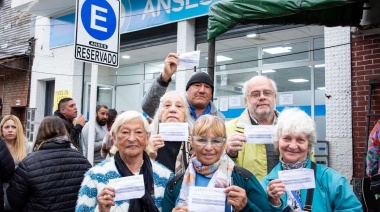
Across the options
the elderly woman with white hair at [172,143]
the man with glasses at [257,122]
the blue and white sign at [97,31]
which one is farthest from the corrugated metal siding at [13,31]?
the man with glasses at [257,122]

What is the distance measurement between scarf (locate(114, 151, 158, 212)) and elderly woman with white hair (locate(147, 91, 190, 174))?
349 millimetres

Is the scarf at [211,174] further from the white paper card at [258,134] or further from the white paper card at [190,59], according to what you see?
the white paper card at [190,59]

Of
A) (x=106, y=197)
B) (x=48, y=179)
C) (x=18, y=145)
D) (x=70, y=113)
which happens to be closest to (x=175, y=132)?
(x=106, y=197)

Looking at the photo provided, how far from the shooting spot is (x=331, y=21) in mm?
5703

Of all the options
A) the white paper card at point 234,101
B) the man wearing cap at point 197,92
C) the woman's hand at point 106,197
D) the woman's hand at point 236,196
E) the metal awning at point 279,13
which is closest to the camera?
the woman's hand at point 236,196

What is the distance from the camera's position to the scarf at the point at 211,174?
2244mm

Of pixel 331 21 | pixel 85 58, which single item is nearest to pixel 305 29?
pixel 331 21

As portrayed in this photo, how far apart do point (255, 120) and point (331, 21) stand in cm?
336

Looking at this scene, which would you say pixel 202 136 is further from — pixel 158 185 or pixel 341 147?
pixel 341 147

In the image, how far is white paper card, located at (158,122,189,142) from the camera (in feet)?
9.82

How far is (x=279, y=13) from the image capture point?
15.8 ft

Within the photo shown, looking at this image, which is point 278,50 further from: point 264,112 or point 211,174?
point 211,174

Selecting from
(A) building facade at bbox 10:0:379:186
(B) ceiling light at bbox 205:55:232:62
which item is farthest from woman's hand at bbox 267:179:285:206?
(B) ceiling light at bbox 205:55:232:62

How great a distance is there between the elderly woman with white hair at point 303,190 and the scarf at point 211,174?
0.26m
